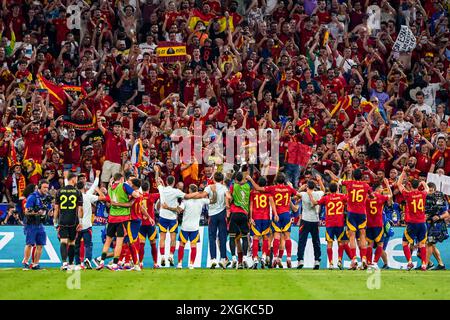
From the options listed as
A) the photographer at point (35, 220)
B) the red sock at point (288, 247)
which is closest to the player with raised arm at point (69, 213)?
the photographer at point (35, 220)

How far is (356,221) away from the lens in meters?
25.4

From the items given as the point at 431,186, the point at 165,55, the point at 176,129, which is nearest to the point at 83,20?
the point at 165,55

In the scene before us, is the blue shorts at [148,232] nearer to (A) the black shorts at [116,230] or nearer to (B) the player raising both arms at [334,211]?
(A) the black shorts at [116,230]

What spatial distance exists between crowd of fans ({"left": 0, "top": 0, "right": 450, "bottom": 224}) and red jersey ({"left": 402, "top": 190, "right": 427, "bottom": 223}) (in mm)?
1769

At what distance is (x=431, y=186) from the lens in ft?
87.9

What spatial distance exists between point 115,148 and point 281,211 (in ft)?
18.3

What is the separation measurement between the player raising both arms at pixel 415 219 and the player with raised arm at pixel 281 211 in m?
2.84

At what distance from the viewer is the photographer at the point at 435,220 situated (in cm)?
2669

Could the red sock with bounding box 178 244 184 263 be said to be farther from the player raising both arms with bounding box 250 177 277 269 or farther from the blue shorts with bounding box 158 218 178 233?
the player raising both arms with bounding box 250 177 277 269

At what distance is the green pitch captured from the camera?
19.1 metres

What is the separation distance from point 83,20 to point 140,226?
1019 centimetres

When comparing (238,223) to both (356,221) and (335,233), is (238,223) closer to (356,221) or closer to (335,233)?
(335,233)

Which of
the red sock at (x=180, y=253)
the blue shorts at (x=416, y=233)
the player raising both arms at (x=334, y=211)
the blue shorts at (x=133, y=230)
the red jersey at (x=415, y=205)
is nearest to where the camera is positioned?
the blue shorts at (x=133, y=230)

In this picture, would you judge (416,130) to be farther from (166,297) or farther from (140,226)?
(166,297)
